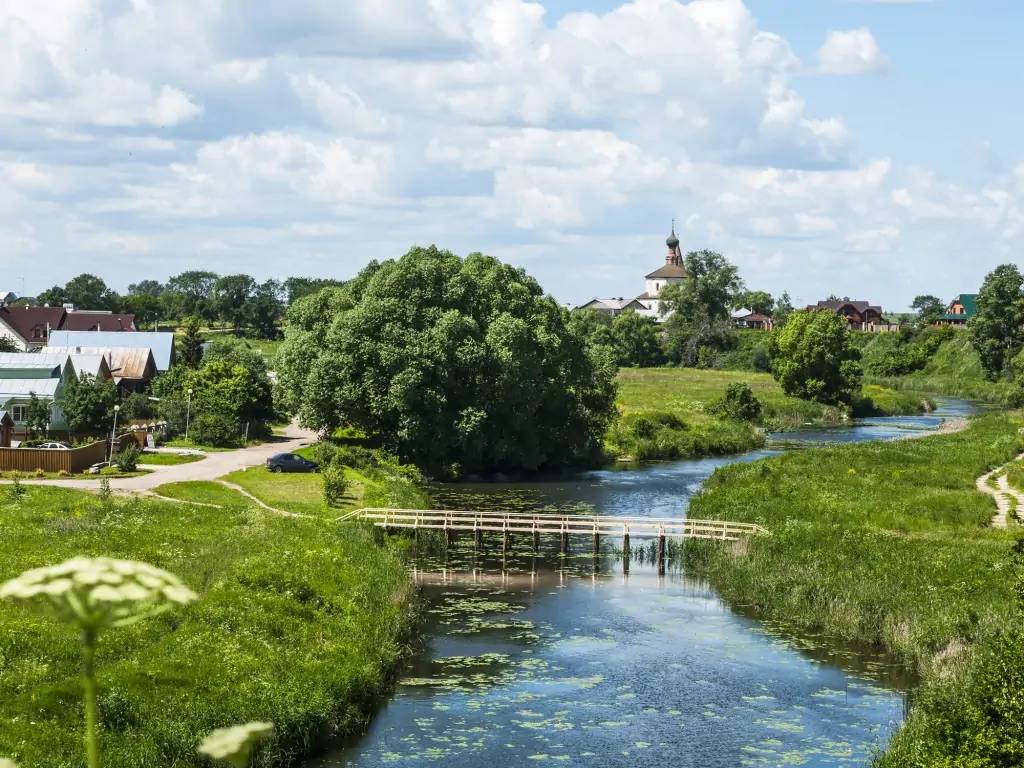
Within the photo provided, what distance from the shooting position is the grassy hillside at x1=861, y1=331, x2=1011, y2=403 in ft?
465

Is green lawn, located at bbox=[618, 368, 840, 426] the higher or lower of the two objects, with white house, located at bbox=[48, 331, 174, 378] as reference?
lower

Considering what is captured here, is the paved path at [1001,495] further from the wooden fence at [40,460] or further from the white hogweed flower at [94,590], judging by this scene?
the white hogweed flower at [94,590]

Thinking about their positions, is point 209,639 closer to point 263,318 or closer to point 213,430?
point 213,430

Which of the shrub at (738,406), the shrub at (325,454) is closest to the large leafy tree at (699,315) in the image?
the shrub at (738,406)

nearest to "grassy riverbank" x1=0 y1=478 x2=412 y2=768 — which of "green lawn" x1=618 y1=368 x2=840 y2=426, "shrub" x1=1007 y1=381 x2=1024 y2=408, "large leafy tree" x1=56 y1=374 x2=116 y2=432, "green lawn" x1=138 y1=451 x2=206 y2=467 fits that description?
"green lawn" x1=138 y1=451 x2=206 y2=467

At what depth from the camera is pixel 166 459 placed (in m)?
73.0

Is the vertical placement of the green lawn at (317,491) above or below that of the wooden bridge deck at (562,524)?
above

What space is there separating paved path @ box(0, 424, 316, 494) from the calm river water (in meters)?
16.6

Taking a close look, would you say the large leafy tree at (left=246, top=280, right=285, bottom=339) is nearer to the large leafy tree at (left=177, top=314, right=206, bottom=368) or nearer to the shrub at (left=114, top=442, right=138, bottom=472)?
the large leafy tree at (left=177, top=314, right=206, bottom=368)

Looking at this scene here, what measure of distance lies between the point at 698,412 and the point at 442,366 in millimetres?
40650

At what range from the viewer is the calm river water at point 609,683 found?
101 ft

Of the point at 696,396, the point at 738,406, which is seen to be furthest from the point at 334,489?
the point at 696,396

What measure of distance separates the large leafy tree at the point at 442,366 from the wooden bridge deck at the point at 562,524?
17071 mm

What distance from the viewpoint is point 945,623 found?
37.9 metres
